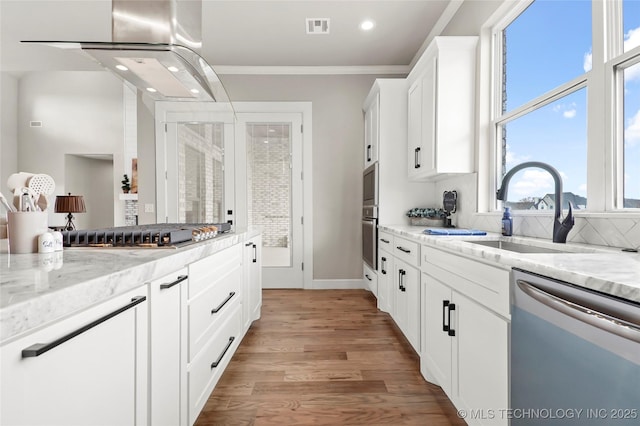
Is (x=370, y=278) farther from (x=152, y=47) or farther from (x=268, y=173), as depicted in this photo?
(x=152, y=47)

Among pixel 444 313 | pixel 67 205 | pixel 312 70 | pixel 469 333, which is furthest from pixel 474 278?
pixel 67 205

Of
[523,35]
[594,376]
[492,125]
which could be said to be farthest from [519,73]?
[594,376]

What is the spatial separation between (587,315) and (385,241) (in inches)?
90.3

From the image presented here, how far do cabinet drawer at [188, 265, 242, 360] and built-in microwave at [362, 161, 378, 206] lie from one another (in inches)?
70.9

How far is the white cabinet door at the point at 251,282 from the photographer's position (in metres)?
2.47

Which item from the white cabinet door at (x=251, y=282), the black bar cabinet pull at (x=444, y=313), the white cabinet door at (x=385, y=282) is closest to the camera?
the black bar cabinet pull at (x=444, y=313)

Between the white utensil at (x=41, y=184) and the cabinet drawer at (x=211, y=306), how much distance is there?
66 centimetres

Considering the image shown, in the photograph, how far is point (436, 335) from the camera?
68.7 inches

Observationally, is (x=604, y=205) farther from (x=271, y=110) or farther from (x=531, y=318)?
(x=271, y=110)

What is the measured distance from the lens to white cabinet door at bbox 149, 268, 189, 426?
1.02 metres

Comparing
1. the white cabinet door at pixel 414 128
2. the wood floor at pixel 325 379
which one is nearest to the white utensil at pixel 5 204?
the wood floor at pixel 325 379

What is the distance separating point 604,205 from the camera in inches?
57.1

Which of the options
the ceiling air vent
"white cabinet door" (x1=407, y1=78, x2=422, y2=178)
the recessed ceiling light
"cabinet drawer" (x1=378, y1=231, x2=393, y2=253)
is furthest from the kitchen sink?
the ceiling air vent

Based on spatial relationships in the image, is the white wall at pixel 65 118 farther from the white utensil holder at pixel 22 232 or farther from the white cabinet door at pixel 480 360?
the white cabinet door at pixel 480 360
